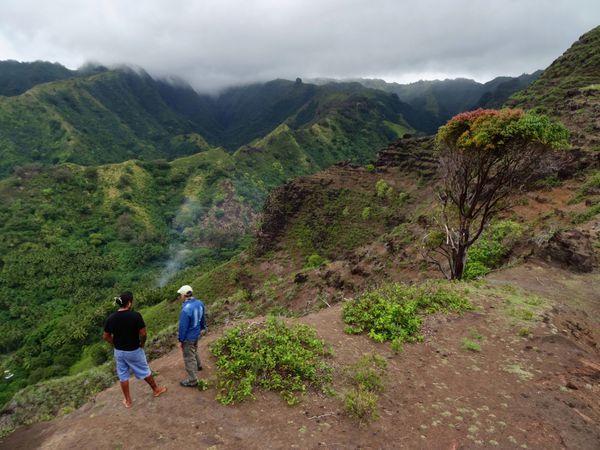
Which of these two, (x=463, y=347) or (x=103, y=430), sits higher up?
(x=103, y=430)

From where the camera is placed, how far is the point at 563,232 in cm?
1719

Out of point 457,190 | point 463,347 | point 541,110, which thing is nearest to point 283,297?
point 457,190

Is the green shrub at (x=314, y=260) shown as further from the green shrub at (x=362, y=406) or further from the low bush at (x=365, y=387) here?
the green shrub at (x=362, y=406)

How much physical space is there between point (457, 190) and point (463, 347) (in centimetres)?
723

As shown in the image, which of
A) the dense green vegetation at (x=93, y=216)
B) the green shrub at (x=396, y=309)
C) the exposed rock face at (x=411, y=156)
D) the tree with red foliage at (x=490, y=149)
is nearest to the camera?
the green shrub at (x=396, y=309)

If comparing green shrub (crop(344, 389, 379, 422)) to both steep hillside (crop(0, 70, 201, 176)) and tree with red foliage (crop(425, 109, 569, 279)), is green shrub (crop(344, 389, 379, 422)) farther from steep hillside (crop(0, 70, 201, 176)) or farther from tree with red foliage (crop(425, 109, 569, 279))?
steep hillside (crop(0, 70, 201, 176))

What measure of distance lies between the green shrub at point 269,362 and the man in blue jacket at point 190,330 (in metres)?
0.61

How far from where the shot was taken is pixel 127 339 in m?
6.55

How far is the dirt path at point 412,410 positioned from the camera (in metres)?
5.97

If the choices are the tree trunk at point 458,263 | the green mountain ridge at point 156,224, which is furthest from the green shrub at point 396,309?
the green mountain ridge at point 156,224

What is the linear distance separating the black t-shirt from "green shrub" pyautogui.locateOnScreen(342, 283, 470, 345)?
5.56 meters

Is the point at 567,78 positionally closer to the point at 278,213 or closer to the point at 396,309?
the point at 278,213

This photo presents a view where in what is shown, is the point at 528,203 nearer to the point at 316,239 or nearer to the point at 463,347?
the point at 463,347

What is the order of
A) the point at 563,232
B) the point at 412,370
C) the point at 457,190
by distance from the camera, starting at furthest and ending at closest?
the point at 563,232, the point at 457,190, the point at 412,370
